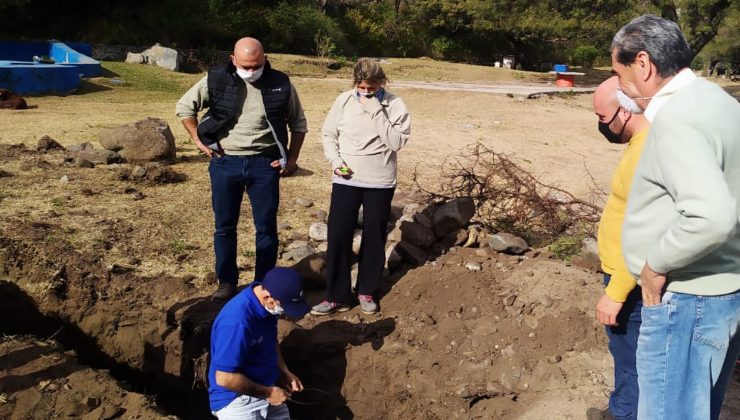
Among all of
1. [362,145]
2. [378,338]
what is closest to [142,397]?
[378,338]

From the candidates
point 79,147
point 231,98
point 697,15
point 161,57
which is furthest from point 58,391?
point 697,15

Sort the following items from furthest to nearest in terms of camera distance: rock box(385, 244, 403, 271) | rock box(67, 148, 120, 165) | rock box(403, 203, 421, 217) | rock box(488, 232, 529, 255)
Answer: rock box(67, 148, 120, 165) → rock box(403, 203, 421, 217) → rock box(488, 232, 529, 255) → rock box(385, 244, 403, 271)

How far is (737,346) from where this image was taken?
7.80 feet

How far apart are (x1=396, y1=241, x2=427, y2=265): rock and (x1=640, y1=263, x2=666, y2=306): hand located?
126 inches

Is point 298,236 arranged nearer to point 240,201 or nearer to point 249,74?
point 240,201

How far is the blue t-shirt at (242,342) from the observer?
137 inches

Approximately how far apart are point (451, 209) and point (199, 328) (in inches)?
91.9

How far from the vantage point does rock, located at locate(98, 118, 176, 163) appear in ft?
29.6

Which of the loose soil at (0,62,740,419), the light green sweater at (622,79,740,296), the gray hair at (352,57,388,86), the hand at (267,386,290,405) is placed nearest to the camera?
→ the light green sweater at (622,79,740,296)

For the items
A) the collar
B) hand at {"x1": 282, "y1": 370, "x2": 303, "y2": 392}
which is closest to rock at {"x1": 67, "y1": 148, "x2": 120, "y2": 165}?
hand at {"x1": 282, "y1": 370, "x2": 303, "y2": 392}

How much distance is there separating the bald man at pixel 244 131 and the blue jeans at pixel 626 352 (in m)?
2.60

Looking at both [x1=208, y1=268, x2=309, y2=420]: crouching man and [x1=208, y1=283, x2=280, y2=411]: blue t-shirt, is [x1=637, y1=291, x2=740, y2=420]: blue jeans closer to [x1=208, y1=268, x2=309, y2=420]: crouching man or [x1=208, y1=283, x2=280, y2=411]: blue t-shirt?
[x1=208, y1=268, x2=309, y2=420]: crouching man

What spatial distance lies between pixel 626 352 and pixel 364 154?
2295 mm

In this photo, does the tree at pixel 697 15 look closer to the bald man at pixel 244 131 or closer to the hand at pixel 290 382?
the bald man at pixel 244 131
